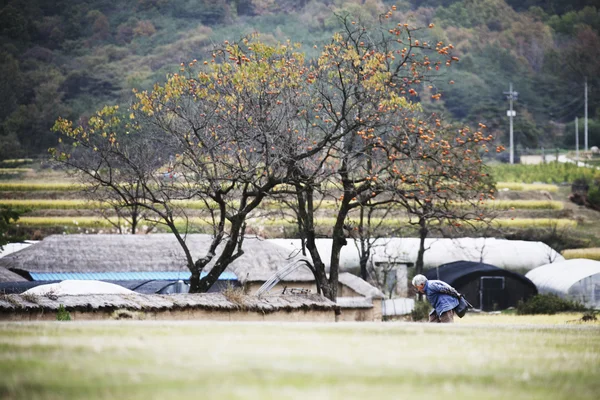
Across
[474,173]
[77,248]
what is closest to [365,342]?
[474,173]

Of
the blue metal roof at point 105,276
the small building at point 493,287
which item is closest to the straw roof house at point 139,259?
the blue metal roof at point 105,276

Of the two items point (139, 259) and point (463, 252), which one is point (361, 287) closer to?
point (139, 259)

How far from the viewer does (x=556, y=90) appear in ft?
526

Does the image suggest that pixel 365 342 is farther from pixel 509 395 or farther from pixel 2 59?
pixel 2 59

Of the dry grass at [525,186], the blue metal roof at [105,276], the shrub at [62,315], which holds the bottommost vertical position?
the blue metal roof at [105,276]

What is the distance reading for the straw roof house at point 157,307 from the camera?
15523 mm

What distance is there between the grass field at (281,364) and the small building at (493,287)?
3617 centimetres

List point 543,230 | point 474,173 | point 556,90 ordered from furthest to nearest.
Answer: point 556,90, point 543,230, point 474,173

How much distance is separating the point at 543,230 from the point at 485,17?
442 feet

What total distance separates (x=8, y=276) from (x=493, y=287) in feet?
77.6

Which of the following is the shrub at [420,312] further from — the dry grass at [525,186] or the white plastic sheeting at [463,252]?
the dry grass at [525,186]

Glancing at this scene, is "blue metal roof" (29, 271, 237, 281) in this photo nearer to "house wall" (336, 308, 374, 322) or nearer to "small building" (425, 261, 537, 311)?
"house wall" (336, 308, 374, 322)

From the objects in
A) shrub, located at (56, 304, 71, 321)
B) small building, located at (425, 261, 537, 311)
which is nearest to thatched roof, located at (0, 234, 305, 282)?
small building, located at (425, 261, 537, 311)

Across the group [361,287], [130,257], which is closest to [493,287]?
[361,287]
